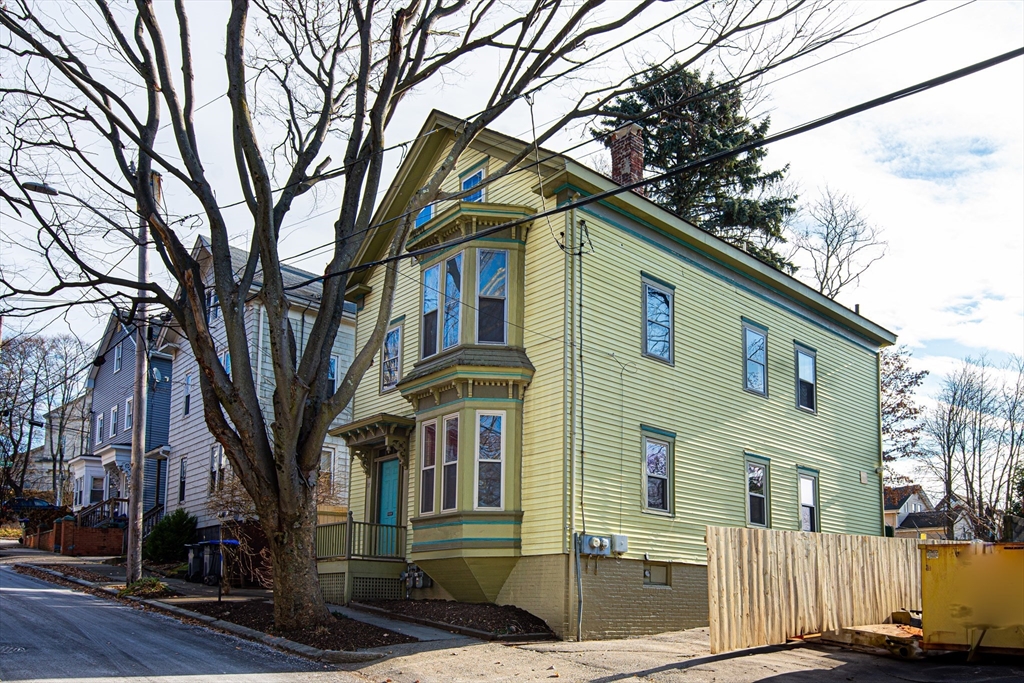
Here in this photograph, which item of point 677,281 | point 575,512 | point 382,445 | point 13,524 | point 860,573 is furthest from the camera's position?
point 13,524

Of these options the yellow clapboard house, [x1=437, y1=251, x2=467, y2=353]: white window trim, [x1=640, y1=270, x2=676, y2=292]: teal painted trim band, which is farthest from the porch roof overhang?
[x1=640, y1=270, x2=676, y2=292]: teal painted trim band

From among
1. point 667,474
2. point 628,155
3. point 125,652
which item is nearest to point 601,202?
point 628,155

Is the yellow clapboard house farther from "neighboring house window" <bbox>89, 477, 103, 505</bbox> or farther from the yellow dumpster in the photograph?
"neighboring house window" <bbox>89, 477, 103, 505</bbox>

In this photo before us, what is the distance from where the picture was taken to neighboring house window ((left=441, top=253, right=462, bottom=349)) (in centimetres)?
1795

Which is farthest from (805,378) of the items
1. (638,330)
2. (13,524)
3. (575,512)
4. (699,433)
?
(13,524)

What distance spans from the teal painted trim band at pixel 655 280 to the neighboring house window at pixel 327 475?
1135 cm

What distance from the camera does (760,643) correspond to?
14.3m

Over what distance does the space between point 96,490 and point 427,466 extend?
29.6 m

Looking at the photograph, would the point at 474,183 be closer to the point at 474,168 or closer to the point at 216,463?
the point at 474,168

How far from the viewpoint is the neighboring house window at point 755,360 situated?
21125 mm

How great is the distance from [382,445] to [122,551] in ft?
54.8

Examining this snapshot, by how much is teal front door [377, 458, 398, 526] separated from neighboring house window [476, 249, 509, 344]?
4.57m

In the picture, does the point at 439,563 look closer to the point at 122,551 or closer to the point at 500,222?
the point at 500,222

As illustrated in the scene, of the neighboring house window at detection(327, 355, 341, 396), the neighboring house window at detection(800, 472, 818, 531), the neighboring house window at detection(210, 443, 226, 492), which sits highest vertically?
the neighboring house window at detection(327, 355, 341, 396)
